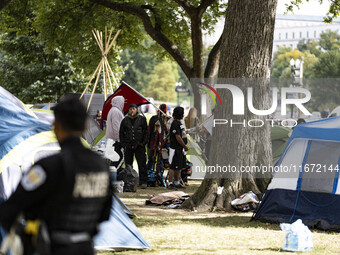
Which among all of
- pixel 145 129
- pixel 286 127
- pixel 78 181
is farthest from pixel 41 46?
pixel 78 181

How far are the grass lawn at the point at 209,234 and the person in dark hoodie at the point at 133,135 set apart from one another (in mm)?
2571

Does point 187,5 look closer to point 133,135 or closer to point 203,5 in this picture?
point 203,5

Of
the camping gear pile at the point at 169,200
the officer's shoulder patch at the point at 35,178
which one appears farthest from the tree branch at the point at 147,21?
the officer's shoulder patch at the point at 35,178

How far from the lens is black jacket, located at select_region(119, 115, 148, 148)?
1377cm

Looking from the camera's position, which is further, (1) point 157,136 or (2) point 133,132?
(1) point 157,136

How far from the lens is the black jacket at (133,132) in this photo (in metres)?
13.8

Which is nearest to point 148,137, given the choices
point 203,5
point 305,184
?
point 305,184

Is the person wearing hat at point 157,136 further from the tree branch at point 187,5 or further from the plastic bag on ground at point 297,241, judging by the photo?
the plastic bag on ground at point 297,241

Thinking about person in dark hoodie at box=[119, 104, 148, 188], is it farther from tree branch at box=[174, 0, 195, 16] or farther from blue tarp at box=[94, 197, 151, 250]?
tree branch at box=[174, 0, 195, 16]

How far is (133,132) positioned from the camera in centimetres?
1380

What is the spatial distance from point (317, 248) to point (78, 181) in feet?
17.2

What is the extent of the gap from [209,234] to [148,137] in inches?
215

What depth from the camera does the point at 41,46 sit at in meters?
32.9

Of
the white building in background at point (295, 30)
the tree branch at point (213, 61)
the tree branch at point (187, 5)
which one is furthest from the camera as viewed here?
A: the white building in background at point (295, 30)
